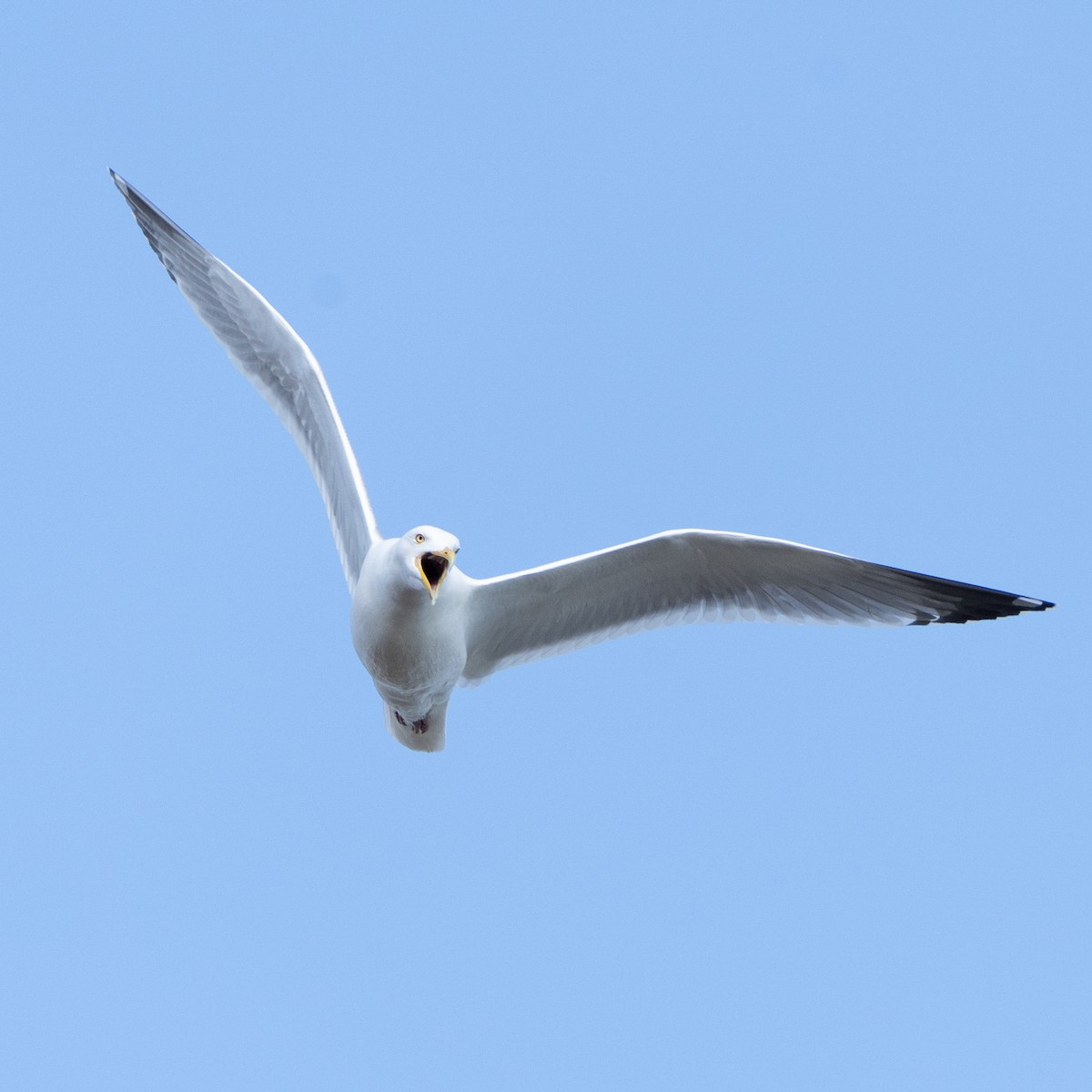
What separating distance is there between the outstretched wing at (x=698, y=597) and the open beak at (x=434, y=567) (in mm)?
397

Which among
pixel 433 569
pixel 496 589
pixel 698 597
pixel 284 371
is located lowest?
pixel 433 569

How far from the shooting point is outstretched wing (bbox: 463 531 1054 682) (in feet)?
22.5

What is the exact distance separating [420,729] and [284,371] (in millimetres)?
1917

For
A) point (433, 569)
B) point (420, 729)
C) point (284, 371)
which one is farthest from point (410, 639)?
point (284, 371)

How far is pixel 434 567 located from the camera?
6332 mm

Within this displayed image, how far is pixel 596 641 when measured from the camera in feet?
24.0

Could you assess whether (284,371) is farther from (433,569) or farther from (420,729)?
(420,729)

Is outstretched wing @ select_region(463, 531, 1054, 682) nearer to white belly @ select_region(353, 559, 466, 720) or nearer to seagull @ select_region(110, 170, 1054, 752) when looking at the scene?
seagull @ select_region(110, 170, 1054, 752)

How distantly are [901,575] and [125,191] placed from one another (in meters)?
4.77

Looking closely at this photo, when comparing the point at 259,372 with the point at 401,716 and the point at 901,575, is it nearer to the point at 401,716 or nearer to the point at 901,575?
the point at 401,716

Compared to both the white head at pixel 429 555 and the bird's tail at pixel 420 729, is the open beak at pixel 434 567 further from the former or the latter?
the bird's tail at pixel 420 729

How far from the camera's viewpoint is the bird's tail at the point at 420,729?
7176mm

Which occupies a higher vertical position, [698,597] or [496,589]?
[698,597]

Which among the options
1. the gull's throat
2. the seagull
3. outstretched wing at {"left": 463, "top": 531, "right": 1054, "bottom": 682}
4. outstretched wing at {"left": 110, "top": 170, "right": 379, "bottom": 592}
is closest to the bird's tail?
the seagull
